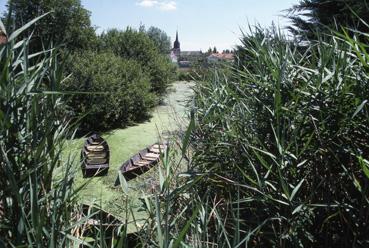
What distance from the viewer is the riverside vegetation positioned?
2.43 metres

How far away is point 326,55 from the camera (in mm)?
3260

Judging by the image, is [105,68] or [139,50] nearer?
[105,68]

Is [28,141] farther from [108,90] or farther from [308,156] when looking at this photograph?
[108,90]

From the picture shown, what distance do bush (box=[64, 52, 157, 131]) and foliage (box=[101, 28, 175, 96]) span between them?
2.63 meters

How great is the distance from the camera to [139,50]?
22.3 m

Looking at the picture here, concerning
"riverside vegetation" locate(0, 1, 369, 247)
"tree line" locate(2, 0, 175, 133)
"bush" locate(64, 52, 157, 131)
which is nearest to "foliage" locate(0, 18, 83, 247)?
"riverside vegetation" locate(0, 1, 369, 247)

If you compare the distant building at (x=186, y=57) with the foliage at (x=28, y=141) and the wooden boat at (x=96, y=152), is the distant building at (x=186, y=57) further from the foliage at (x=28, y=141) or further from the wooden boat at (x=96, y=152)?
the foliage at (x=28, y=141)

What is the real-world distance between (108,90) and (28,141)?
559 inches

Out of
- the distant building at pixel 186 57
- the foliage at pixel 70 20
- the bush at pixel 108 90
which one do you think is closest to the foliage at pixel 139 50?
the foliage at pixel 70 20

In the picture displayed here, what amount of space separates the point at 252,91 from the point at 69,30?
18074 millimetres

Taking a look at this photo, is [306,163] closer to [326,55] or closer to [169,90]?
[326,55]

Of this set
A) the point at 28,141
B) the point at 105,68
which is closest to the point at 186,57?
the point at 105,68

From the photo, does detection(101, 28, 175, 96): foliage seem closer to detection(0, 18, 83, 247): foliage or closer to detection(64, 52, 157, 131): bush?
detection(64, 52, 157, 131): bush

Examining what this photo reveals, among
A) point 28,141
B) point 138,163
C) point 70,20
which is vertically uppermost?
point 70,20
